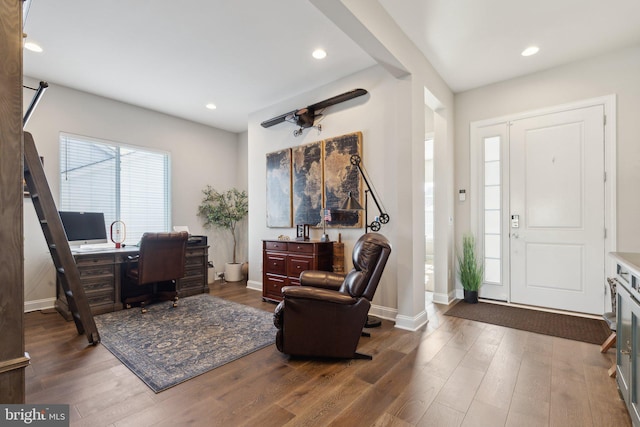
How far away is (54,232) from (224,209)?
3.14 m

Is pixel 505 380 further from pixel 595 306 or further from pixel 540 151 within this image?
pixel 540 151

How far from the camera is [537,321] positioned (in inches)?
127

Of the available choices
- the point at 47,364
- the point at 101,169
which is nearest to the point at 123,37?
the point at 101,169

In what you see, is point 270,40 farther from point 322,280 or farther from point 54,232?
point 54,232

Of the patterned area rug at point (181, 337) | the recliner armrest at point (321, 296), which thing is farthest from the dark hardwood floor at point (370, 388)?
the recliner armrest at point (321, 296)

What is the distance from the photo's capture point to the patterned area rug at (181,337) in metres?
2.25

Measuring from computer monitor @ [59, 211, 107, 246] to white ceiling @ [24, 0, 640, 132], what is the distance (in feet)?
5.97

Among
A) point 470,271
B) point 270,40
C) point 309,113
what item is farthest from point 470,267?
point 270,40

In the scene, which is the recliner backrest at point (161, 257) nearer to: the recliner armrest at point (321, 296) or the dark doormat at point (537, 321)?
the recliner armrest at point (321, 296)

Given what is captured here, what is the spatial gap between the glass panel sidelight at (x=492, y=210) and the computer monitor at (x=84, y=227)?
540 cm

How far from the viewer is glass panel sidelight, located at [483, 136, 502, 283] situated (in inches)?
157

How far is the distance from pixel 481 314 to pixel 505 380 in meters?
1.57

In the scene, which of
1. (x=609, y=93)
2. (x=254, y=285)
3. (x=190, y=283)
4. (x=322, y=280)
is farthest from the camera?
(x=254, y=285)

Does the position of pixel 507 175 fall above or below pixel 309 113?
below
